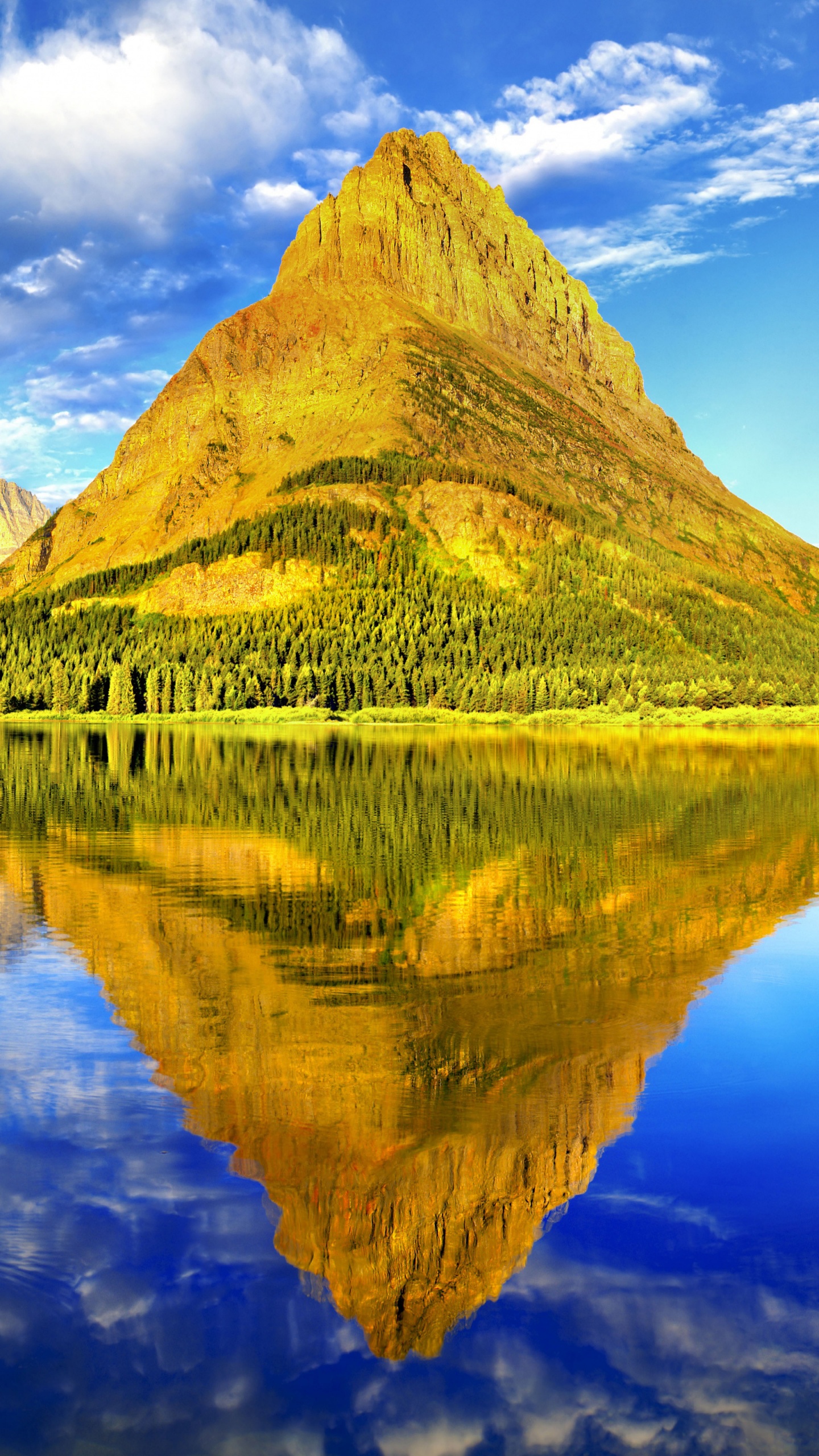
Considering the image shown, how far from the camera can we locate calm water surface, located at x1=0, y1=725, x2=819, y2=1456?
26.8ft

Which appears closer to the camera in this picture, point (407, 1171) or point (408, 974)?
point (407, 1171)

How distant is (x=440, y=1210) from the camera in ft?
35.4

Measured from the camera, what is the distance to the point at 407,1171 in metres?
11.4

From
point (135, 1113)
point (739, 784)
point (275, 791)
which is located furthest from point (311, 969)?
point (739, 784)

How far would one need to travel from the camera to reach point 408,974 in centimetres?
1972

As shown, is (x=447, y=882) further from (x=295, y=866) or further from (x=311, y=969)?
(x=311, y=969)

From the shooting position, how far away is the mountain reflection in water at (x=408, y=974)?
35.4 feet

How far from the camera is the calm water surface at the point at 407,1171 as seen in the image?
8156 mm

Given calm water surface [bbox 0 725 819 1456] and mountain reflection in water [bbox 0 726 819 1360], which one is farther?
mountain reflection in water [bbox 0 726 819 1360]

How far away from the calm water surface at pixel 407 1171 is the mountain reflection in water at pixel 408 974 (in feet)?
0.23

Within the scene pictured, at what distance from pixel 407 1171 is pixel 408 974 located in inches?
327

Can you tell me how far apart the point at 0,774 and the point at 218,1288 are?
67526mm

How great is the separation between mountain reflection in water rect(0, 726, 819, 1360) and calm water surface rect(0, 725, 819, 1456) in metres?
0.07

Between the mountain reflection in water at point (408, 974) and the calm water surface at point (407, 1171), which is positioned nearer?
the calm water surface at point (407, 1171)
